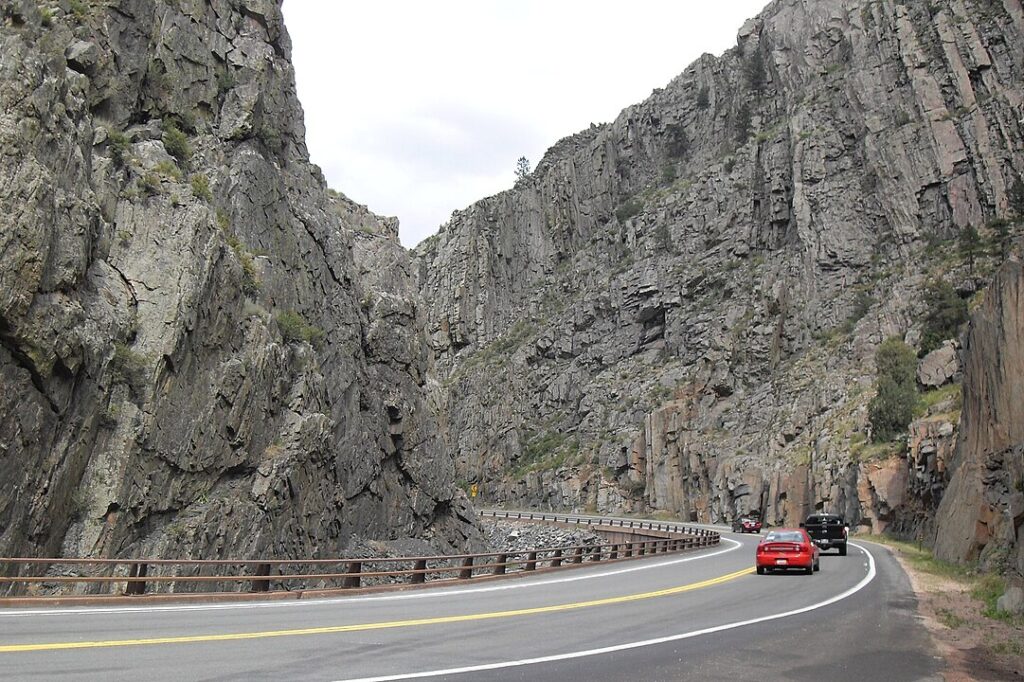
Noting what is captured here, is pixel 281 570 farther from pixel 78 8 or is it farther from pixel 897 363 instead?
pixel 897 363

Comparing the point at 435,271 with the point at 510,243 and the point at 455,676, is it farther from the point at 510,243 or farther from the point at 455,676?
the point at 455,676

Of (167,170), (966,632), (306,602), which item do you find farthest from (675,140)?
(306,602)

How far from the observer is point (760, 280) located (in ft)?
266

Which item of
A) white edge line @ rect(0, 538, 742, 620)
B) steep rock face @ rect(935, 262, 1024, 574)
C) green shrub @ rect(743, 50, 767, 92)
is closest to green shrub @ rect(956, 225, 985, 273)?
steep rock face @ rect(935, 262, 1024, 574)

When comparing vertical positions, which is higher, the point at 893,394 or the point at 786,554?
the point at 893,394

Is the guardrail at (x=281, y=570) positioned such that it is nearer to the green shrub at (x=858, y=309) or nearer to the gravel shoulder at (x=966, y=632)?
the gravel shoulder at (x=966, y=632)

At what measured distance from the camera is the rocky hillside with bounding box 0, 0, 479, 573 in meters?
24.3

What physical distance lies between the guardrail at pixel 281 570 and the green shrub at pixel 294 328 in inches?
432

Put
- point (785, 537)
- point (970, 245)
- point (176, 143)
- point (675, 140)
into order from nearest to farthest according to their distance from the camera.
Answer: point (785, 537)
point (176, 143)
point (970, 245)
point (675, 140)

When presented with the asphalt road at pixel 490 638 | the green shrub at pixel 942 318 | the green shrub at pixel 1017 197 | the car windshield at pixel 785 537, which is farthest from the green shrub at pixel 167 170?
the green shrub at pixel 1017 197

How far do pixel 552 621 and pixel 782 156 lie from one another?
279 feet

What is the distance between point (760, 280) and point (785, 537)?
62.0 meters

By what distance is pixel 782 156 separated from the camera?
87.1m

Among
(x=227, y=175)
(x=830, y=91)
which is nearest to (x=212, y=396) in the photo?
(x=227, y=175)
